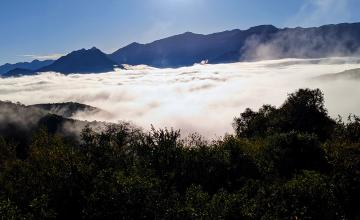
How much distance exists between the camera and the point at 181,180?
71812 mm

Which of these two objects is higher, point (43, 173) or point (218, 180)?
point (43, 173)

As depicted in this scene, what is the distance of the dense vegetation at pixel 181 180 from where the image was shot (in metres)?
44.0

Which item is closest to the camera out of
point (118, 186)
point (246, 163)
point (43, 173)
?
point (118, 186)

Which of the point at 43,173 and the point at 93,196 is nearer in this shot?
the point at 93,196

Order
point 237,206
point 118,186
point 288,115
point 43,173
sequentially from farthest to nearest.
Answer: point 288,115
point 43,173
point 237,206
point 118,186

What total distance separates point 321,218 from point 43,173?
3461 cm

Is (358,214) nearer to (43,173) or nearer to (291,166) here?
(291,166)

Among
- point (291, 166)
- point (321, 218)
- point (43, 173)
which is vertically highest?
point (43, 173)

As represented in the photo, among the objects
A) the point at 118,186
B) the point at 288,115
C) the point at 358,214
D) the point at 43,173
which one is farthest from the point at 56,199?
the point at 288,115

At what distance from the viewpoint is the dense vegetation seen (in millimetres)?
43969

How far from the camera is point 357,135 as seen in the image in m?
87.1

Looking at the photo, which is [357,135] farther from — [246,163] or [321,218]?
[321,218]

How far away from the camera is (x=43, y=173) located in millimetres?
57812

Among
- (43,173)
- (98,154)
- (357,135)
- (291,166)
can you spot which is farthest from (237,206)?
(357,135)
